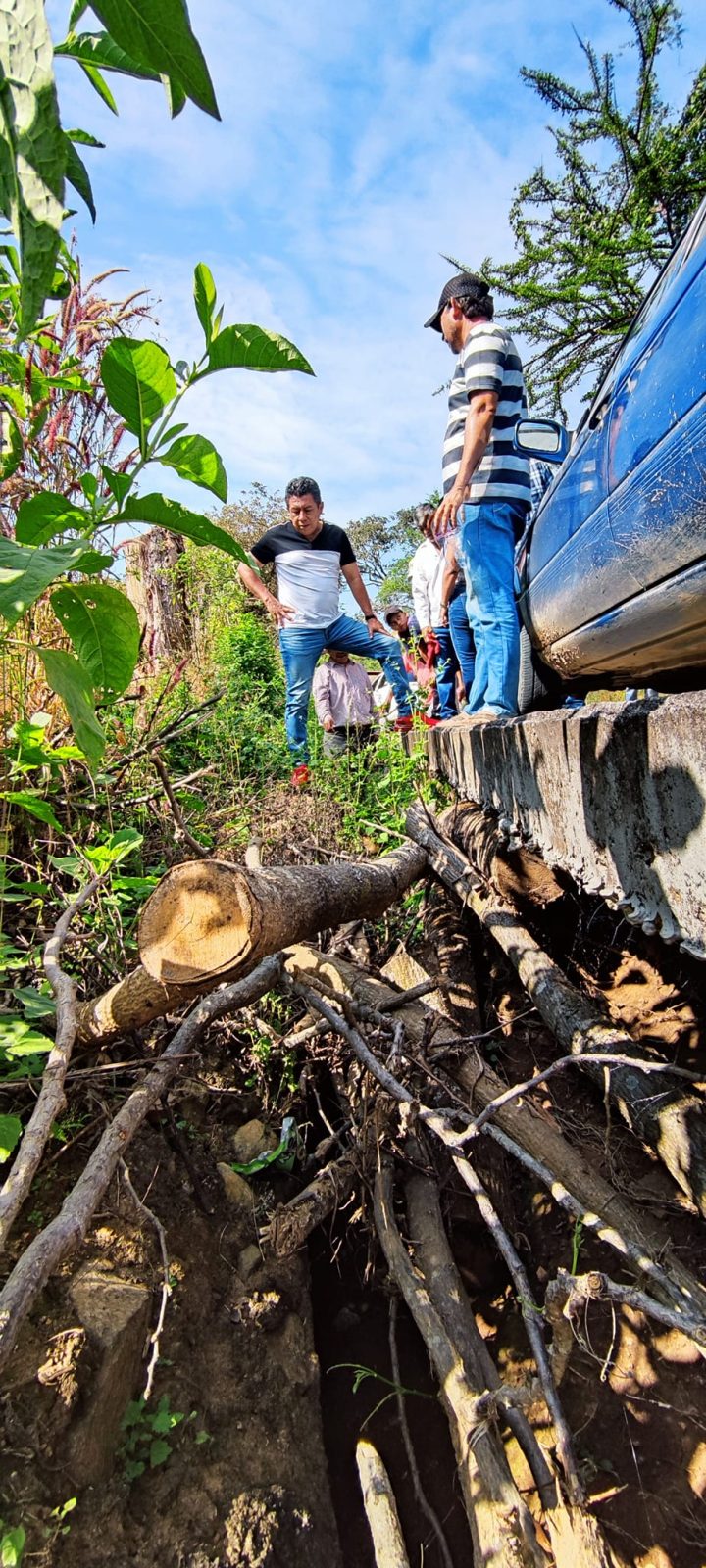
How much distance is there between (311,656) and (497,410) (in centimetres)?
182

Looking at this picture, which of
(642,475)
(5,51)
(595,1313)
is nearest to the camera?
(5,51)

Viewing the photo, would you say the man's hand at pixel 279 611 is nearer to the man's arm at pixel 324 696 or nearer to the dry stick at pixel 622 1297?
the man's arm at pixel 324 696

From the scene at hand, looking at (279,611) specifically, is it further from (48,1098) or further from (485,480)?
(48,1098)

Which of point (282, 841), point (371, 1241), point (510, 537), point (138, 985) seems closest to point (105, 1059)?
point (138, 985)

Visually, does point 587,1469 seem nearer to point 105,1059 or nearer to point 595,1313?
point 595,1313

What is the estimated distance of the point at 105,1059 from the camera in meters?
2.07

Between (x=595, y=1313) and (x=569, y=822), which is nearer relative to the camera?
(x=569, y=822)

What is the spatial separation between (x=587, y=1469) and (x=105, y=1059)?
5.12ft

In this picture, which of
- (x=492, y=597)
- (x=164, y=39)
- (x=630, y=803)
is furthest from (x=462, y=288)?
(x=164, y=39)

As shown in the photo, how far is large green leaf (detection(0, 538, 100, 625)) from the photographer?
55 cm

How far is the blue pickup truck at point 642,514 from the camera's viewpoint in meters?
1.56

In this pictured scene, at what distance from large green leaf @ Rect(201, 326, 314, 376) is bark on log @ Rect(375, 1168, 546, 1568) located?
1885mm

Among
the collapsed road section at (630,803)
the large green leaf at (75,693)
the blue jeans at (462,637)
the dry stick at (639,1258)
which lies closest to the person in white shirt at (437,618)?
the blue jeans at (462,637)

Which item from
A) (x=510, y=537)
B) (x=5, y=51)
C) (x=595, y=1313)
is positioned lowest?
(x=595, y=1313)
